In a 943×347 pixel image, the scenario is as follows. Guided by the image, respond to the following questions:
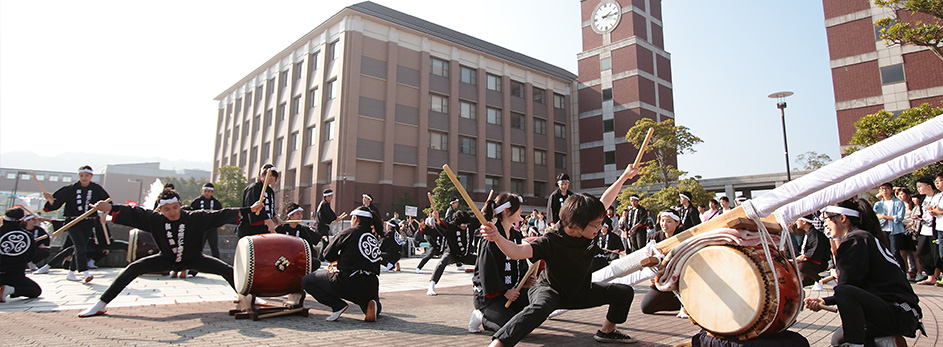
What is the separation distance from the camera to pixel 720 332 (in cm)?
286

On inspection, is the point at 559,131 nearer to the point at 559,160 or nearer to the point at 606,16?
the point at 559,160

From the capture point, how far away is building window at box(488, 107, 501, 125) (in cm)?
4338

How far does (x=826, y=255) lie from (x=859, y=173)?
5.33 meters

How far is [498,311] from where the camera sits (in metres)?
4.43

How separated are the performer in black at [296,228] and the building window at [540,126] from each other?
37194mm

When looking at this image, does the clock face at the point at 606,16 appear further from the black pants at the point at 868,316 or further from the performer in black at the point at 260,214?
the black pants at the point at 868,316

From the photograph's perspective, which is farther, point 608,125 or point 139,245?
point 608,125

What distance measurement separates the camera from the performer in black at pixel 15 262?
6348 mm

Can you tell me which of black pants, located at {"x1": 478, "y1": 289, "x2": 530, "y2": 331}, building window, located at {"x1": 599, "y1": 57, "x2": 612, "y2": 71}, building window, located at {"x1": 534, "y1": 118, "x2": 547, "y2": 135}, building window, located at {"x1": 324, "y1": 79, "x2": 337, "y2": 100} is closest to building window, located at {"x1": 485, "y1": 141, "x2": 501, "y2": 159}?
building window, located at {"x1": 534, "y1": 118, "x2": 547, "y2": 135}

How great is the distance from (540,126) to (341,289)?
42.7 metres

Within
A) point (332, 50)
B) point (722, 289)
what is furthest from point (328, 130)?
point (722, 289)

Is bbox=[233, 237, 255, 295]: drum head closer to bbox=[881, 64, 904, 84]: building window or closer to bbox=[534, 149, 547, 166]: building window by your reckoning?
bbox=[881, 64, 904, 84]: building window

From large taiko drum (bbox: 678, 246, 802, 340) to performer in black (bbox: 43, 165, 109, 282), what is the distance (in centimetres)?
937

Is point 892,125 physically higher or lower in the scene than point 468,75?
lower
